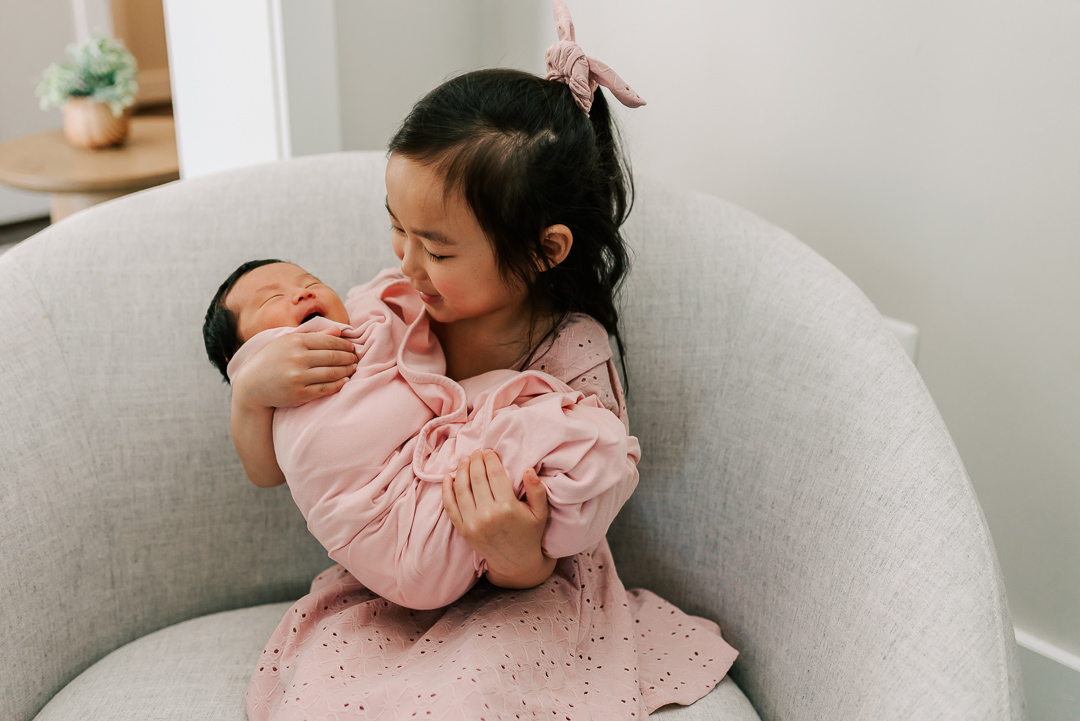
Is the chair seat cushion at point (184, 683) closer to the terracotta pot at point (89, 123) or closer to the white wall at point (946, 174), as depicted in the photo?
the white wall at point (946, 174)

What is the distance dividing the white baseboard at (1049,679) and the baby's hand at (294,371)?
967 mm

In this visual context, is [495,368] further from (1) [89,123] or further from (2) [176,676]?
(1) [89,123]

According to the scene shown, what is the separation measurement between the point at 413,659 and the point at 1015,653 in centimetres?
51

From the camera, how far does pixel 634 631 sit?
90cm

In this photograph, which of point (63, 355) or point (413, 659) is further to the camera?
point (63, 355)

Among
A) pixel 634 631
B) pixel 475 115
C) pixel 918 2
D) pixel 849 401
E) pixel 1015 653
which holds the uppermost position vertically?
pixel 918 2

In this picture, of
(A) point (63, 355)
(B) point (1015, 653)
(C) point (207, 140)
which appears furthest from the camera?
(C) point (207, 140)

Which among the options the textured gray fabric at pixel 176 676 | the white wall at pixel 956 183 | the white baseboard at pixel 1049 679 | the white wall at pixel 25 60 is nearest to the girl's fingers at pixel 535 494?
the textured gray fabric at pixel 176 676

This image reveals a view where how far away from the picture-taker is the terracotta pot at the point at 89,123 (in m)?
2.10

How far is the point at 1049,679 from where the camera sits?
1.11 metres

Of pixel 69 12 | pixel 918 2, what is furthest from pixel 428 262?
pixel 69 12

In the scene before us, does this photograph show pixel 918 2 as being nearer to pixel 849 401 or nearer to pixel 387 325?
pixel 849 401

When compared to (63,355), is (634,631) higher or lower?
lower

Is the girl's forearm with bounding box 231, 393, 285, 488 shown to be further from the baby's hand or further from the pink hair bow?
the pink hair bow
